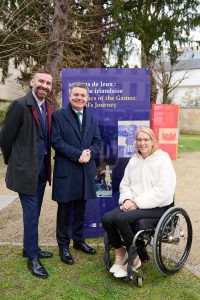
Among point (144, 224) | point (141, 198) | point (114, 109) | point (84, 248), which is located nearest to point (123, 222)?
point (144, 224)

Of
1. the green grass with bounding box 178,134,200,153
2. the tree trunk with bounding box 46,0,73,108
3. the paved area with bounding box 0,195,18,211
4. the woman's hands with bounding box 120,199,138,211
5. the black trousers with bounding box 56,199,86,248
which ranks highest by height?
the tree trunk with bounding box 46,0,73,108

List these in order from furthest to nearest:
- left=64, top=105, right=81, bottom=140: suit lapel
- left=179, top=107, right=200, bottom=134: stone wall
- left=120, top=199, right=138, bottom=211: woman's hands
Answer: left=179, top=107, right=200, bottom=134: stone wall, left=64, top=105, right=81, bottom=140: suit lapel, left=120, top=199, right=138, bottom=211: woman's hands

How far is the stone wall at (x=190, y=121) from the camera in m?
31.3

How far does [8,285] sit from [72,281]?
56 centimetres

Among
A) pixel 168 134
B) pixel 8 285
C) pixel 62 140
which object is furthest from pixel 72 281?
pixel 168 134

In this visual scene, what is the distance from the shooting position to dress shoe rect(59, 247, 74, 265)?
13.0 feet

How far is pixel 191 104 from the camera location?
135 feet

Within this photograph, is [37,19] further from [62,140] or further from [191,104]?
[191,104]

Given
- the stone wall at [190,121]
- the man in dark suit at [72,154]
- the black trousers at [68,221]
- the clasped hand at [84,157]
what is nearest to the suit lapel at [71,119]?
the man in dark suit at [72,154]

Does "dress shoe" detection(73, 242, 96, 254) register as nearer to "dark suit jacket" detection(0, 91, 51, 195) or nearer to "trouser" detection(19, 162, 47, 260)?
"trouser" detection(19, 162, 47, 260)

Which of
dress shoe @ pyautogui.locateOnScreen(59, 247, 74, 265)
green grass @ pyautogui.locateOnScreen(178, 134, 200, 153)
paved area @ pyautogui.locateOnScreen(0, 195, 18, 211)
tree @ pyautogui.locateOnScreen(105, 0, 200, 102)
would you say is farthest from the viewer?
green grass @ pyautogui.locateOnScreen(178, 134, 200, 153)

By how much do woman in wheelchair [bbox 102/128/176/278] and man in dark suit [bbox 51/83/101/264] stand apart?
457 millimetres

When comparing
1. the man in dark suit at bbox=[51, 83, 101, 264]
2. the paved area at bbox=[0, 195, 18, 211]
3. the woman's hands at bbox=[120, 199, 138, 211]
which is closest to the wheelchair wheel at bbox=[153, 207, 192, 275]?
the woman's hands at bbox=[120, 199, 138, 211]

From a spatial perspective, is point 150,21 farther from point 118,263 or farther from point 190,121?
point 190,121
